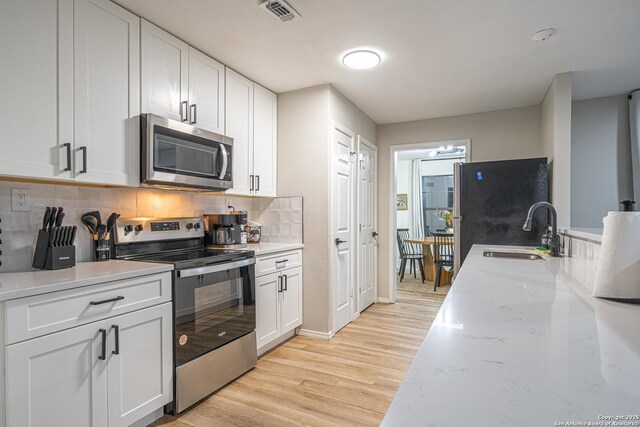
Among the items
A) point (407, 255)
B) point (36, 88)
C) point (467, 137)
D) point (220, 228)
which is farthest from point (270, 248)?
point (407, 255)

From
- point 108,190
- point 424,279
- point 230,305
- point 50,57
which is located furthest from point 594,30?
point 424,279

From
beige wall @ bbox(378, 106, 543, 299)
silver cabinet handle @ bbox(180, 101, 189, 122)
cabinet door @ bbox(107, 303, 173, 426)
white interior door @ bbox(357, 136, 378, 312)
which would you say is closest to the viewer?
cabinet door @ bbox(107, 303, 173, 426)

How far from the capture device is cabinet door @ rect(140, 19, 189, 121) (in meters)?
2.09

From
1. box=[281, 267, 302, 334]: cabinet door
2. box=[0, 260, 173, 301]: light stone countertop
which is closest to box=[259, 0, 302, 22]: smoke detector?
box=[0, 260, 173, 301]: light stone countertop

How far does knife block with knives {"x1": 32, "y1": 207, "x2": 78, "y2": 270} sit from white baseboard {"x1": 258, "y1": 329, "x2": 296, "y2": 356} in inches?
61.1

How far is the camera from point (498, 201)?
10.1 feet

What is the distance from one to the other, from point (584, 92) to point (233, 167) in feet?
11.6

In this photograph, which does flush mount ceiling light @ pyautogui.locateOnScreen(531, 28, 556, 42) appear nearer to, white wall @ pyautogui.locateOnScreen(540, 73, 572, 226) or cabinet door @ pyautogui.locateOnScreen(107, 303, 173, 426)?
white wall @ pyautogui.locateOnScreen(540, 73, 572, 226)

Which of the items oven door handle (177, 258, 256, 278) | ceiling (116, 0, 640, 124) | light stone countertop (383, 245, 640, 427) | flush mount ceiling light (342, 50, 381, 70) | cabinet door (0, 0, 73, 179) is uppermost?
ceiling (116, 0, 640, 124)

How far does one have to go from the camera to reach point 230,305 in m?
2.32

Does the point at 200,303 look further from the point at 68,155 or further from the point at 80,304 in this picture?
the point at 68,155

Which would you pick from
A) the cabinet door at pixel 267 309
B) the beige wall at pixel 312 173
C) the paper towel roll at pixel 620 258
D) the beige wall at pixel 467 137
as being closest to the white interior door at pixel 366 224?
the beige wall at pixel 467 137

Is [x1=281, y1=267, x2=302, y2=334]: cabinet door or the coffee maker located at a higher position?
the coffee maker

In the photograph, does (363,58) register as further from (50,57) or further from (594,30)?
(50,57)
